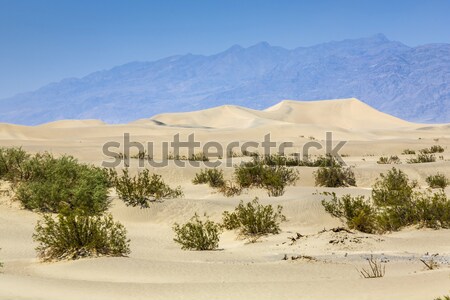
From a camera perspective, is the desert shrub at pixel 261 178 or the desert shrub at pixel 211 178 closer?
the desert shrub at pixel 261 178

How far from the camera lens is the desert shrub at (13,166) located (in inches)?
612

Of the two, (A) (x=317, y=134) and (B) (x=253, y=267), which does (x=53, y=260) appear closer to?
(B) (x=253, y=267)

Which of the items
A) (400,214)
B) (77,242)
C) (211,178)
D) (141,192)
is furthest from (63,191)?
(400,214)

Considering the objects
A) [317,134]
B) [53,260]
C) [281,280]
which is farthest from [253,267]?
[317,134]

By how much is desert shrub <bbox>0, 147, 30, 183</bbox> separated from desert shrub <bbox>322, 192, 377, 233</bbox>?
8.60 meters

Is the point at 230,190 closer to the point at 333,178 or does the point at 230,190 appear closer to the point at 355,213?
the point at 333,178

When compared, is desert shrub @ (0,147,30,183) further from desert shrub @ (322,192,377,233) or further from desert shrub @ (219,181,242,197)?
desert shrub @ (322,192,377,233)

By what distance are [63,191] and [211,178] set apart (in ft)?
21.7

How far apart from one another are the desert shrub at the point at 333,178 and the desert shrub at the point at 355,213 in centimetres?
560

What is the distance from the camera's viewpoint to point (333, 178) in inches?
776

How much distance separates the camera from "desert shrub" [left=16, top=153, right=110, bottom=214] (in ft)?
44.3

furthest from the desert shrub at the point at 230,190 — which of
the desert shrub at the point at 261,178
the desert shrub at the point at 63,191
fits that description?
the desert shrub at the point at 63,191

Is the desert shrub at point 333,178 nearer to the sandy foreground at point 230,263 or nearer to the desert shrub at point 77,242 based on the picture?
the sandy foreground at point 230,263

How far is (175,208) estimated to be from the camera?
1448cm
